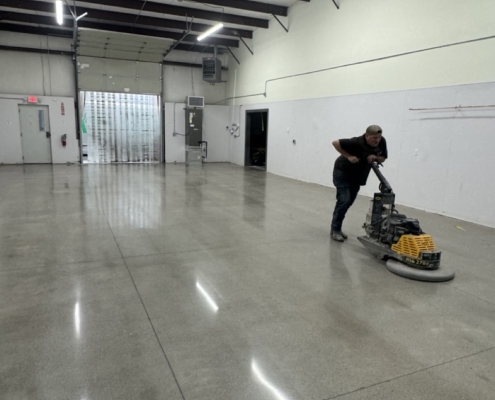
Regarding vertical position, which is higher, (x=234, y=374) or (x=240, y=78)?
(x=240, y=78)

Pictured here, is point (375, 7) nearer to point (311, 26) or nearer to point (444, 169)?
point (311, 26)

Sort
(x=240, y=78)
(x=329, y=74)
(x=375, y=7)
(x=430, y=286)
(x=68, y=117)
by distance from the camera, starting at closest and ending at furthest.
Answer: (x=430, y=286)
(x=375, y=7)
(x=329, y=74)
(x=68, y=117)
(x=240, y=78)

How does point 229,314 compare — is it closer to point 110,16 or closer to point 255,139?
point 110,16

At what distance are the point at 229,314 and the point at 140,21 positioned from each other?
1032cm

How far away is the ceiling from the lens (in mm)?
9359

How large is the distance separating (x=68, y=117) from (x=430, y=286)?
12.6 m

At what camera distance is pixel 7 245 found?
13.4 ft

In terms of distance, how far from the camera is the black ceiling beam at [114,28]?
404 inches

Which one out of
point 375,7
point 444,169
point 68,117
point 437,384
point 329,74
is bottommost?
point 437,384

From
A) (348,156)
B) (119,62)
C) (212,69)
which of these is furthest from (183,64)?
(348,156)

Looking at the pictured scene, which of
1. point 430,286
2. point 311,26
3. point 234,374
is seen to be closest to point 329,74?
point 311,26

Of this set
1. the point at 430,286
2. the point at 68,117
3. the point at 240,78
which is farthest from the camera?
the point at 240,78

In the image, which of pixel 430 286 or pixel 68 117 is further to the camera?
pixel 68 117

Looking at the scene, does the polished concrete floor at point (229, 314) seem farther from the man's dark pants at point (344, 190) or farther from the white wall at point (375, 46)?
the white wall at point (375, 46)
